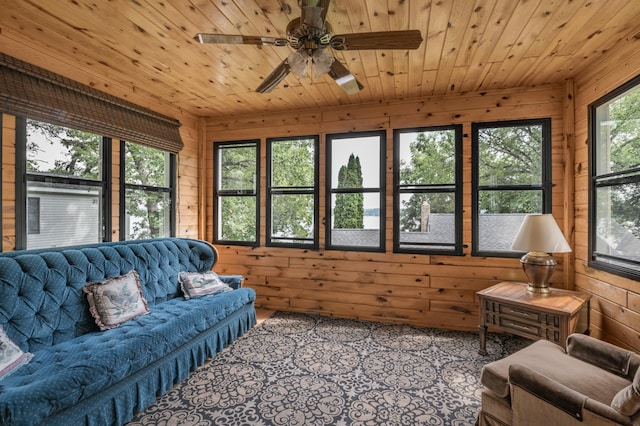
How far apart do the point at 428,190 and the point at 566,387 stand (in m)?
2.44

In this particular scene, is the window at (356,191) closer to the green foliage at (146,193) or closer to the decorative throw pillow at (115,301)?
the green foliage at (146,193)

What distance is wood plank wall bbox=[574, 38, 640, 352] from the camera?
234 cm

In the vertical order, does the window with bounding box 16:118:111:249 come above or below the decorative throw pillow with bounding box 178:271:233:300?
above

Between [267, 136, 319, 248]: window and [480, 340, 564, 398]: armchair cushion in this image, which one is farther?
[267, 136, 319, 248]: window

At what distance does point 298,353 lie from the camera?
2898 millimetres

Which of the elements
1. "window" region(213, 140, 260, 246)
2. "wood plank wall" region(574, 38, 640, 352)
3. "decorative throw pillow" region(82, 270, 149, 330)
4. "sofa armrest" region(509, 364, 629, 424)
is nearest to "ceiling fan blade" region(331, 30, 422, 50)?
"sofa armrest" region(509, 364, 629, 424)

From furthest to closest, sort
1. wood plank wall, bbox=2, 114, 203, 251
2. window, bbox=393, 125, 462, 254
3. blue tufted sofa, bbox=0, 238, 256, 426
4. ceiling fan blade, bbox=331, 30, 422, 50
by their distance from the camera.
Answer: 1. window, bbox=393, 125, 462, 254
2. wood plank wall, bbox=2, 114, 203, 251
3. ceiling fan blade, bbox=331, 30, 422, 50
4. blue tufted sofa, bbox=0, 238, 256, 426

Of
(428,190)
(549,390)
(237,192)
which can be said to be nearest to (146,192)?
(237,192)

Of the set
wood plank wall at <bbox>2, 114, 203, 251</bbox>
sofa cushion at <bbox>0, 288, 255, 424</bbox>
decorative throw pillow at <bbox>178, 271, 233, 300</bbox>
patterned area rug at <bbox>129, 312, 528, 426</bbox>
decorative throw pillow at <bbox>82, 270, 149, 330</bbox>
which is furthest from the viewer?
wood plank wall at <bbox>2, 114, 203, 251</bbox>

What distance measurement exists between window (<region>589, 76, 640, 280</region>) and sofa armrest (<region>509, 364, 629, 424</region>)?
1483 mm

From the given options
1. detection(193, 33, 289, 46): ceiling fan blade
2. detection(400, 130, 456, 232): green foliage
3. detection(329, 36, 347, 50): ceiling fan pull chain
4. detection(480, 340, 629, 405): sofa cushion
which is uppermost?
detection(193, 33, 289, 46): ceiling fan blade

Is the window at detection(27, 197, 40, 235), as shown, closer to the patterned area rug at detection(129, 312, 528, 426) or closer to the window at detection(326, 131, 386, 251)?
the patterned area rug at detection(129, 312, 528, 426)

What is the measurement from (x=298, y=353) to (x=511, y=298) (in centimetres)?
192

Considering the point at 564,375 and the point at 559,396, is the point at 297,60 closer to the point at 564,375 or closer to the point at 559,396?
the point at 559,396
